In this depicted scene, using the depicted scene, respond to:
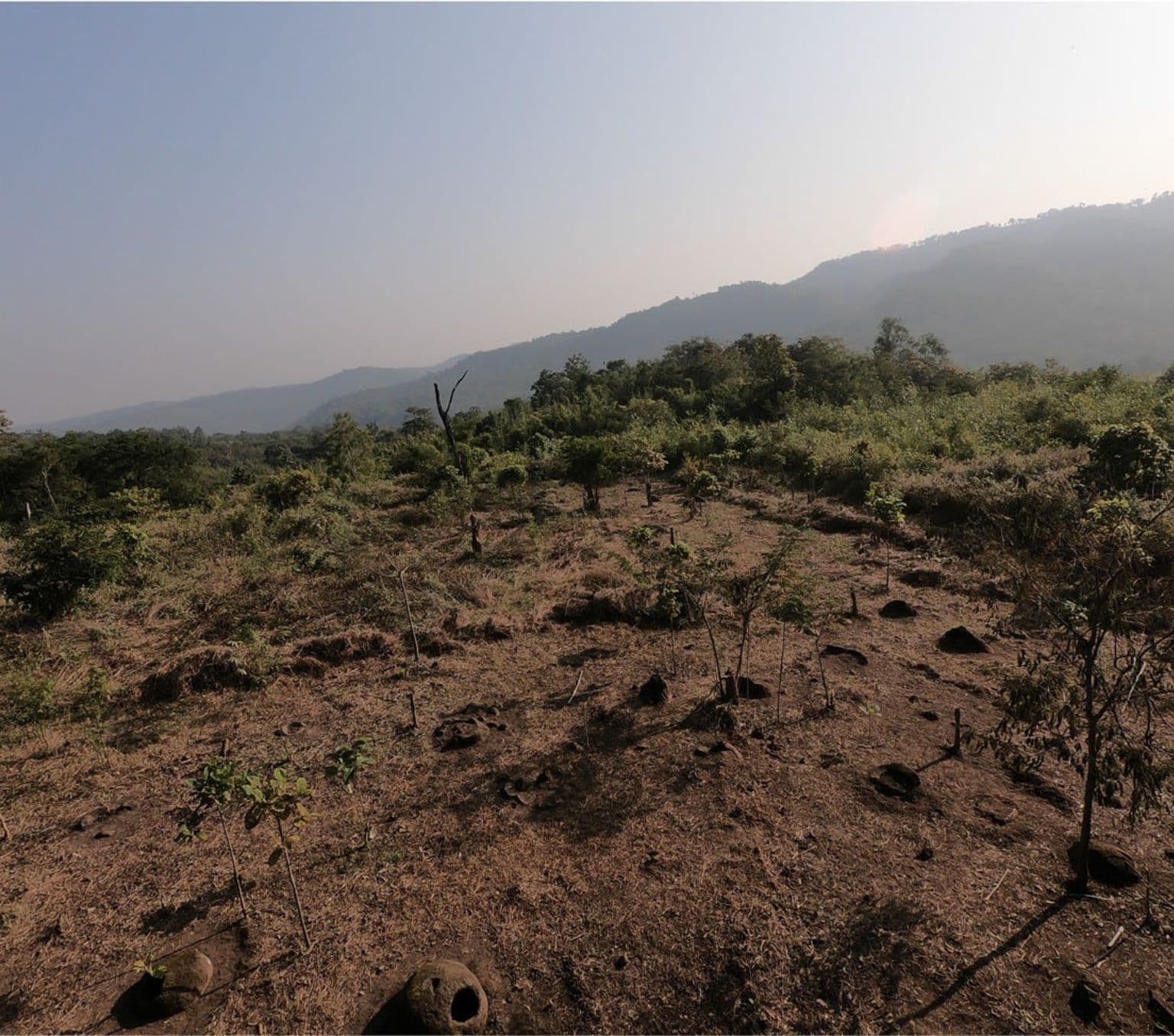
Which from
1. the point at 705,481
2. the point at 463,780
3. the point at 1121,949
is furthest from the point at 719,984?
the point at 705,481

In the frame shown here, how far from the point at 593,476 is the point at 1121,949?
13.7 m

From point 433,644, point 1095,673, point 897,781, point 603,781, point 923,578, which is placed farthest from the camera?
point 923,578

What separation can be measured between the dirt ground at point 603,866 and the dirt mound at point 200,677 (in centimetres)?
14

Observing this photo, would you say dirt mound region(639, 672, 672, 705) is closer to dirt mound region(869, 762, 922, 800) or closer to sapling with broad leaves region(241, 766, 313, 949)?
dirt mound region(869, 762, 922, 800)

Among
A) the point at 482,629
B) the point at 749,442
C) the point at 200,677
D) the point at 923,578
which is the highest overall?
the point at 749,442

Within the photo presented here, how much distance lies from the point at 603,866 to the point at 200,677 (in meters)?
6.29

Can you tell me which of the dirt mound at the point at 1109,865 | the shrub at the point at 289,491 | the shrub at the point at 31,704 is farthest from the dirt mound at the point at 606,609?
the shrub at the point at 289,491

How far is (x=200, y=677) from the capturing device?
7.49 meters

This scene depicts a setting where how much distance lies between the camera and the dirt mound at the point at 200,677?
24.1 ft

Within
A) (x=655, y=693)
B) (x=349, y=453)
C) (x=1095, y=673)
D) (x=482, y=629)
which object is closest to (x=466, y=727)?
(x=655, y=693)

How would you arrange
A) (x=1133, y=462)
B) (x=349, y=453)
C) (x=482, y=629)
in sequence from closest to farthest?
(x=482, y=629), (x=1133, y=462), (x=349, y=453)

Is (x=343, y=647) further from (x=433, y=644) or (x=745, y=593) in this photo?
(x=745, y=593)

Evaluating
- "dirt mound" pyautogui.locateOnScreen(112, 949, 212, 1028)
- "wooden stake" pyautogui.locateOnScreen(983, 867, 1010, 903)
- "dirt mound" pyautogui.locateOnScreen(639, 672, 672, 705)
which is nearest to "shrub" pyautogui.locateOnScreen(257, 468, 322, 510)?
"dirt mound" pyautogui.locateOnScreen(639, 672, 672, 705)

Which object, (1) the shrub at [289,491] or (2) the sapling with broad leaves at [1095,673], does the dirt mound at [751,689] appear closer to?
(2) the sapling with broad leaves at [1095,673]
